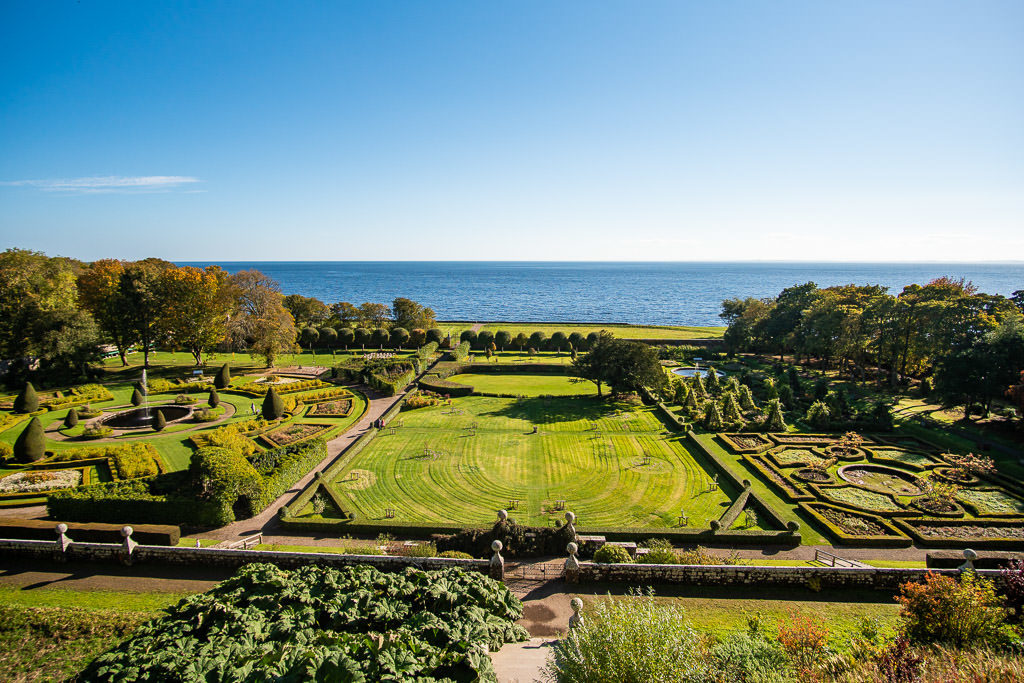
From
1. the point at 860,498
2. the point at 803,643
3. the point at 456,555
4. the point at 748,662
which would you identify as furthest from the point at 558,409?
the point at 748,662

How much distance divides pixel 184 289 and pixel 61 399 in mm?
14705

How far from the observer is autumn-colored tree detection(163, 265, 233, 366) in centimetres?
4822

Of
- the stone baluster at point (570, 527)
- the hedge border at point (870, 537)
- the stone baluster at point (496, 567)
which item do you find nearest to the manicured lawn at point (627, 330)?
the hedge border at point (870, 537)

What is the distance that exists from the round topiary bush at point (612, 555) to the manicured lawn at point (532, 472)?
4127 mm

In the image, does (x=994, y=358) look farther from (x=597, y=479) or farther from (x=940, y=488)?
(x=597, y=479)

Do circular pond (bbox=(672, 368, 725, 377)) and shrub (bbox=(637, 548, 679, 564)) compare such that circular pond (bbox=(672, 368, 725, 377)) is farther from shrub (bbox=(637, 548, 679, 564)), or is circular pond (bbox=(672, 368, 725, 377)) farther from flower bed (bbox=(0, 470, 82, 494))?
flower bed (bbox=(0, 470, 82, 494))

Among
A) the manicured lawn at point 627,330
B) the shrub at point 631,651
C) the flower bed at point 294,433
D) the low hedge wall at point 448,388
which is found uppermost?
the manicured lawn at point 627,330

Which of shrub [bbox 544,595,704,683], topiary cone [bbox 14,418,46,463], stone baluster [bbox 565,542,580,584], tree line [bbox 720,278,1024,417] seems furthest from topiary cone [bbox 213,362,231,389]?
tree line [bbox 720,278,1024,417]

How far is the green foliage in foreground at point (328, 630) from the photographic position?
10.4m

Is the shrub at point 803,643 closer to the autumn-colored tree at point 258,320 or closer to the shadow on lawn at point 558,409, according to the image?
the shadow on lawn at point 558,409

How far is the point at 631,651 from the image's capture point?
888 cm

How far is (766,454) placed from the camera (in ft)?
96.5

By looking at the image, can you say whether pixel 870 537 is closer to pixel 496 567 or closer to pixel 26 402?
pixel 496 567

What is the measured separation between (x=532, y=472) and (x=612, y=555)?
10.7 meters
